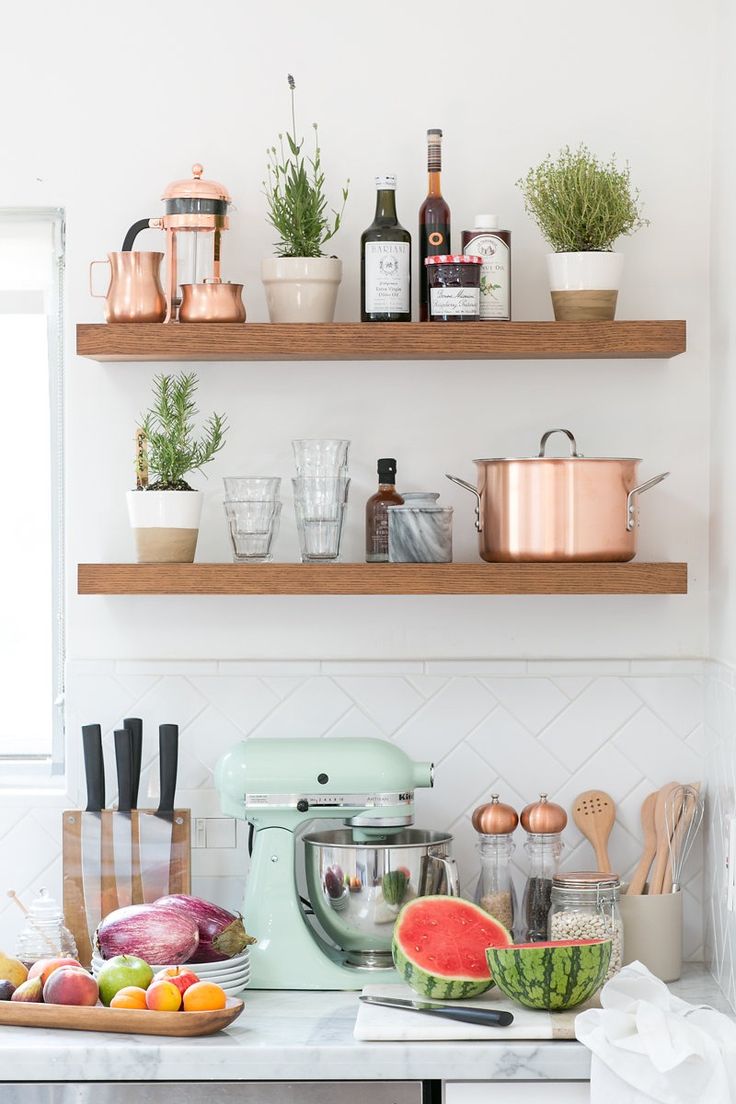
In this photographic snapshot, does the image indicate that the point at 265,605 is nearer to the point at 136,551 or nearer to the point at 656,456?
the point at 136,551

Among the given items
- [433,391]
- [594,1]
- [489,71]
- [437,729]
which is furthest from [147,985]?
[594,1]

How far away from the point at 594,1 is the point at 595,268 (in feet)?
1.83

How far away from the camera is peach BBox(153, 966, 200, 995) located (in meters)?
1.93

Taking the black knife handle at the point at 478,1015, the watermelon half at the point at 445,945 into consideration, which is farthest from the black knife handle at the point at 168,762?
the black knife handle at the point at 478,1015

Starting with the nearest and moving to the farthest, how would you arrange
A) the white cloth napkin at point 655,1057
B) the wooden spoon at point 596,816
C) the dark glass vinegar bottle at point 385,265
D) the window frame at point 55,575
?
the white cloth napkin at point 655,1057, the dark glass vinegar bottle at point 385,265, the wooden spoon at point 596,816, the window frame at point 55,575

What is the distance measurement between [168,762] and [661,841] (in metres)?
0.89

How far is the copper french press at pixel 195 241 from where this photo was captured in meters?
2.25

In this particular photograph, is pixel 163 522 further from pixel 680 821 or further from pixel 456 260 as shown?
pixel 680 821

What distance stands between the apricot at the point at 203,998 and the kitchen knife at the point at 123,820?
1.28 ft

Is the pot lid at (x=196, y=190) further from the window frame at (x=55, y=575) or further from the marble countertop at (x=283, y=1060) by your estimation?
the marble countertop at (x=283, y=1060)

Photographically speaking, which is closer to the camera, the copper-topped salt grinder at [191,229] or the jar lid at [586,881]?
the jar lid at [586,881]

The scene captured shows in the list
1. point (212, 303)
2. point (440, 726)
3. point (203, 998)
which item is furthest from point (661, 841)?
point (212, 303)

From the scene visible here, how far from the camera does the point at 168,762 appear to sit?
2.29 m

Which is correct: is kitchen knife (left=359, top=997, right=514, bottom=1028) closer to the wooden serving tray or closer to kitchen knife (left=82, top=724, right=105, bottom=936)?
the wooden serving tray
